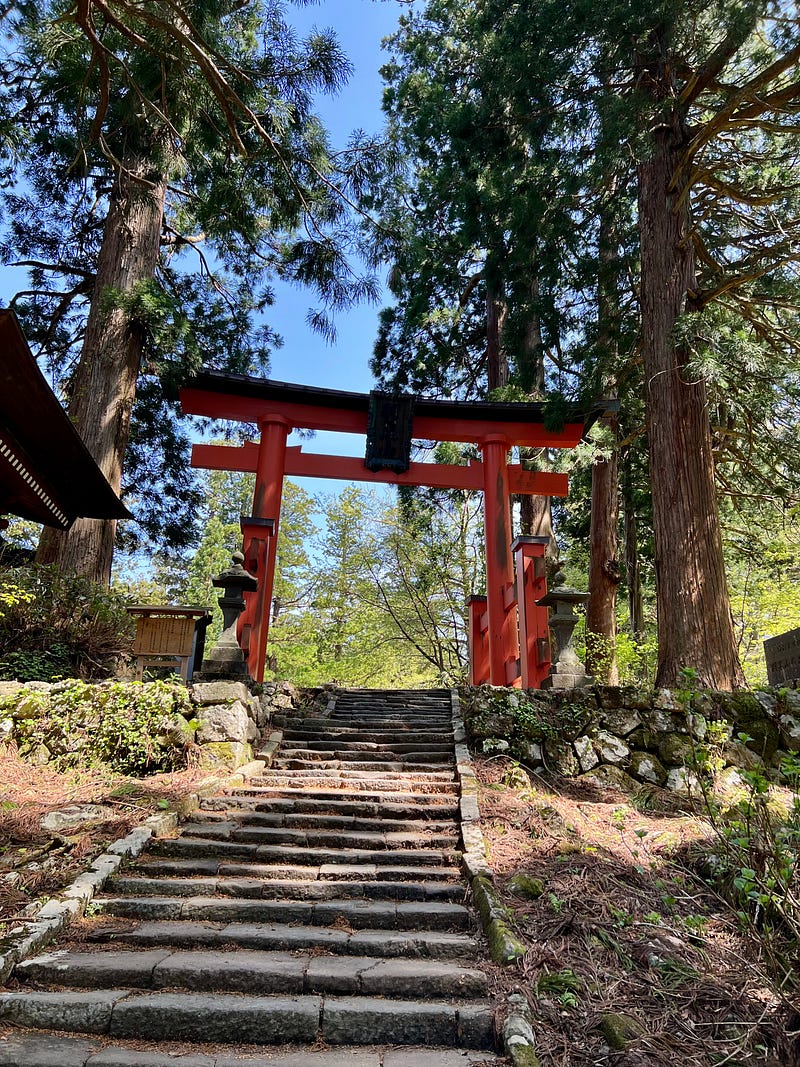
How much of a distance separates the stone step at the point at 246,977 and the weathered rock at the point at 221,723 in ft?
8.57

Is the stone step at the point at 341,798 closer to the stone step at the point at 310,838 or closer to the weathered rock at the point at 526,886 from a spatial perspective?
the stone step at the point at 310,838

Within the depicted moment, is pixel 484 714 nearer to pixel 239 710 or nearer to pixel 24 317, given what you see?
pixel 239 710

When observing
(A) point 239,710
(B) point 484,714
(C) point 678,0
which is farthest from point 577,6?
(A) point 239,710

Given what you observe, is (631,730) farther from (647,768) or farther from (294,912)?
(294,912)

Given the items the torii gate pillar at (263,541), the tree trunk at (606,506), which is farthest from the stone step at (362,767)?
the tree trunk at (606,506)

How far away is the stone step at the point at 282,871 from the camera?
3.99m

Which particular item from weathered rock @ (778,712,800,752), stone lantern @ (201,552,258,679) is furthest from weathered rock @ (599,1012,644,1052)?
stone lantern @ (201,552,258,679)

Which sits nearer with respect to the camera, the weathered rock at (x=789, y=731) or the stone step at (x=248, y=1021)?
the stone step at (x=248, y=1021)

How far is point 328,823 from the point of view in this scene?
4.75 m

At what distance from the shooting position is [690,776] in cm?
600

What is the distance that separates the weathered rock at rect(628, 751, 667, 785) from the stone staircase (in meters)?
1.75

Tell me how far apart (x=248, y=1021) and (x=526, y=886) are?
66.4 inches

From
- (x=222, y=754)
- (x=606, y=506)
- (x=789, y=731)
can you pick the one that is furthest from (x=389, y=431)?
(x=789, y=731)

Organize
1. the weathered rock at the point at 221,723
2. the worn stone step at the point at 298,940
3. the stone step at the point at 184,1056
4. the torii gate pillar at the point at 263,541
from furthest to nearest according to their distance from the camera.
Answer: the torii gate pillar at the point at 263,541, the weathered rock at the point at 221,723, the worn stone step at the point at 298,940, the stone step at the point at 184,1056
